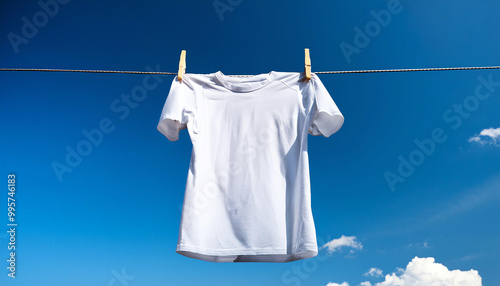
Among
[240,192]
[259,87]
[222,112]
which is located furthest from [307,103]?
[240,192]

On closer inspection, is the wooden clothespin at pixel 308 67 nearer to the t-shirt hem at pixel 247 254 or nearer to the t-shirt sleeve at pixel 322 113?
the t-shirt sleeve at pixel 322 113

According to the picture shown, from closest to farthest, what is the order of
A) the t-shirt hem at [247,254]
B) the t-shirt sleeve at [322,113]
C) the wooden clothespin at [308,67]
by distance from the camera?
the t-shirt hem at [247,254], the t-shirt sleeve at [322,113], the wooden clothespin at [308,67]

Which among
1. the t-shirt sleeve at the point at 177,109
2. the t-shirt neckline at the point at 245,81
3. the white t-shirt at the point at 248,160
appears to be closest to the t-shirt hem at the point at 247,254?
the white t-shirt at the point at 248,160

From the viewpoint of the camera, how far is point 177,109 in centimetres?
247

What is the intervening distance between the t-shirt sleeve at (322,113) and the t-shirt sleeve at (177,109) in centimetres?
82

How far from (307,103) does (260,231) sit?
899mm

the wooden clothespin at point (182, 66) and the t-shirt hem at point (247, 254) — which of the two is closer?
the t-shirt hem at point (247, 254)

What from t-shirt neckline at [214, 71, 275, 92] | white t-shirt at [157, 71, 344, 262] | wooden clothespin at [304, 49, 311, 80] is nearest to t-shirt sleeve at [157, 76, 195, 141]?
white t-shirt at [157, 71, 344, 262]

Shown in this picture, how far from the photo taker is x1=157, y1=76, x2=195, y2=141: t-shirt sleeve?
2.46 metres

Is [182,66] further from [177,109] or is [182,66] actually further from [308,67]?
[308,67]

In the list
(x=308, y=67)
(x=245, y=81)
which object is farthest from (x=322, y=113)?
(x=245, y=81)

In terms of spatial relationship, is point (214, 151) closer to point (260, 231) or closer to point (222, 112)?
point (222, 112)

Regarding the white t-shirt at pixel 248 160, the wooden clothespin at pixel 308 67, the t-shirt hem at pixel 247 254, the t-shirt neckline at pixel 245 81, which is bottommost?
the t-shirt hem at pixel 247 254

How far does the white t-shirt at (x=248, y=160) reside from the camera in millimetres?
2250
